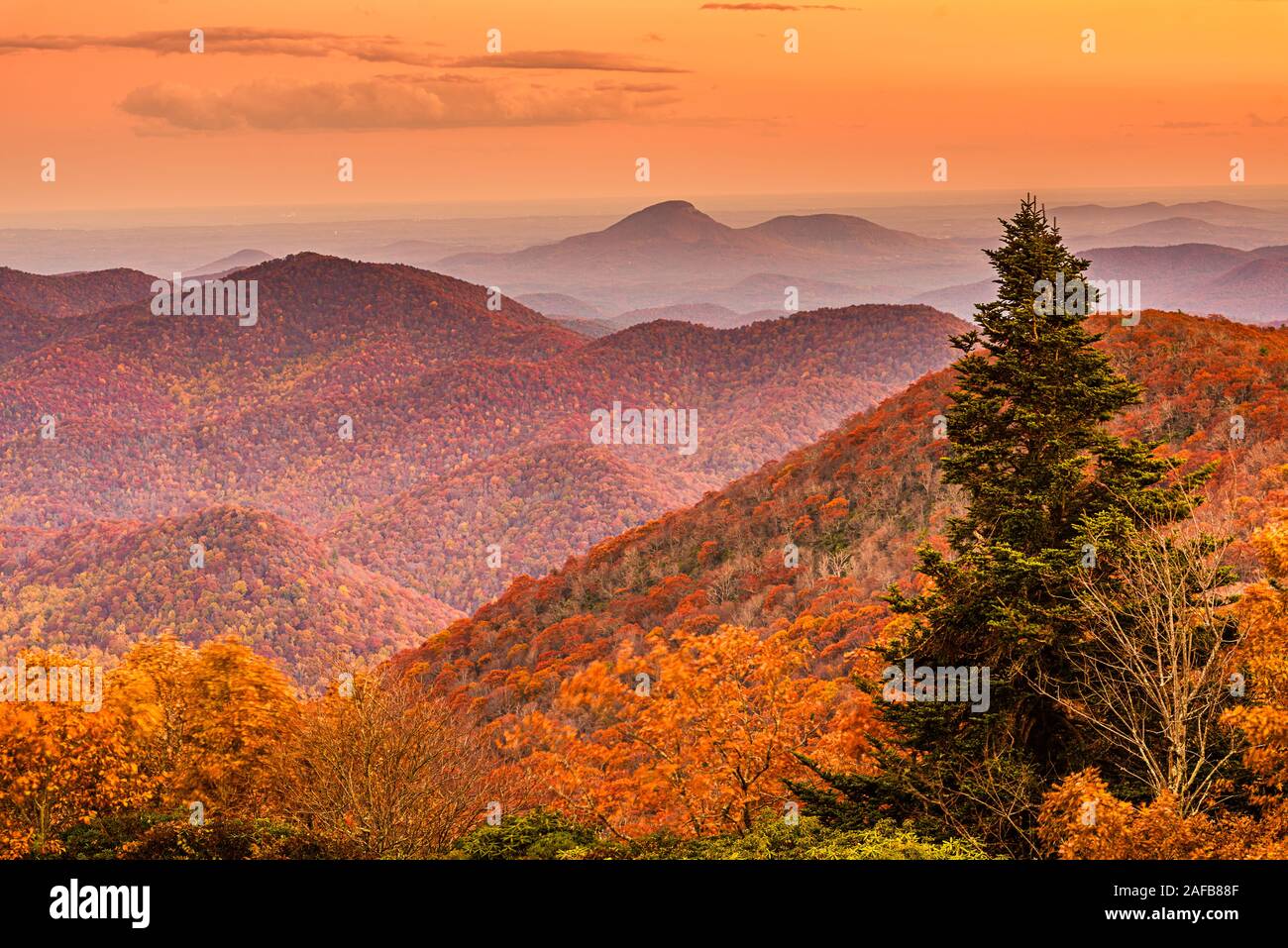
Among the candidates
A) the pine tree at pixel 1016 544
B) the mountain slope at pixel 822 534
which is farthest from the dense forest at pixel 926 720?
the mountain slope at pixel 822 534

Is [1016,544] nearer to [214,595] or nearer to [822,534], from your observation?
[822,534]

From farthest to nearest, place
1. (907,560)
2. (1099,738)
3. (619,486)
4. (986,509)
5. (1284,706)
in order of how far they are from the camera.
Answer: (619,486) < (907,560) < (986,509) < (1099,738) < (1284,706)

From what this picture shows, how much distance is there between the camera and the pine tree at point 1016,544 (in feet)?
55.2

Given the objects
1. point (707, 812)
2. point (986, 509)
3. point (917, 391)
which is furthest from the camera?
point (917, 391)

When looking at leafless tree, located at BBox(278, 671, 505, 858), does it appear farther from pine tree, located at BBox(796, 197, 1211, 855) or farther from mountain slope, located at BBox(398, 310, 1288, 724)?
mountain slope, located at BBox(398, 310, 1288, 724)

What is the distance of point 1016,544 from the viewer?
59.0 feet

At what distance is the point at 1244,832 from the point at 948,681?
200 inches

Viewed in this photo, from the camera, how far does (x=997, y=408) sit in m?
18.5

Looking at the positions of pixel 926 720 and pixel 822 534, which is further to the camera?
pixel 822 534

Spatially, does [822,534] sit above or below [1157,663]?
below

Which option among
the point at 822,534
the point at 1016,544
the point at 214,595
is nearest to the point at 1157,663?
the point at 1016,544

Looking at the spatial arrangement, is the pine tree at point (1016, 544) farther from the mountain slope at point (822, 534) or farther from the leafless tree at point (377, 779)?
the mountain slope at point (822, 534)

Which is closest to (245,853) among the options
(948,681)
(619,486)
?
(948,681)
